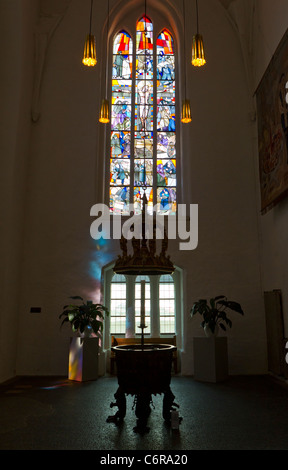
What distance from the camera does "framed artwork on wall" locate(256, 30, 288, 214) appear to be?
7.01m

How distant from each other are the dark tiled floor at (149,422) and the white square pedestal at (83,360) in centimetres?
35

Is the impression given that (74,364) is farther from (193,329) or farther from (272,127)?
(272,127)

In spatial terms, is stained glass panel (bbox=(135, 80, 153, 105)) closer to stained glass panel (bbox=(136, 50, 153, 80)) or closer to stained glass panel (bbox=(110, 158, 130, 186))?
stained glass panel (bbox=(136, 50, 153, 80))

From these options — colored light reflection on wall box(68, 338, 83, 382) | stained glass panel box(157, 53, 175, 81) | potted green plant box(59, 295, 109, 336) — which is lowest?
colored light reflection on wall box(68, 338, 83, 382)

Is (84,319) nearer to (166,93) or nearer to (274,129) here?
(274,129)

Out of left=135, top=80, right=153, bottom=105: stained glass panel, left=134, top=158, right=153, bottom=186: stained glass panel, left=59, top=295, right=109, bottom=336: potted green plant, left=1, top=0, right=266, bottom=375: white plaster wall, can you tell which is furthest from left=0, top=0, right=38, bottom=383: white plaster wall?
left=135, top=80, right=153, bottom=105: stained glass panel

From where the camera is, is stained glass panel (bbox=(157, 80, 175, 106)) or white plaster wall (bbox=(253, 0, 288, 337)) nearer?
white plaster wall (bbox=(253, 0, 288, 337))

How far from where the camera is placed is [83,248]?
354 inches

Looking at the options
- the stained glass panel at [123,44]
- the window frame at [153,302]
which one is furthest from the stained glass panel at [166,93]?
the window frame at [153,302]

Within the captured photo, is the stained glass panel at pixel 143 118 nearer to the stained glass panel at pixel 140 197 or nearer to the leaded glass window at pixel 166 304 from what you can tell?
the stained glass panel at pixel 140 197

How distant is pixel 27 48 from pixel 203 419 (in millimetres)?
8530

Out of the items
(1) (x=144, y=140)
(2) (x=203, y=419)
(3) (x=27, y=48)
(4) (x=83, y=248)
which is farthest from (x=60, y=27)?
(2) (x=203, y=419)

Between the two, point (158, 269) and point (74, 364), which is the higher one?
point (158, 269)

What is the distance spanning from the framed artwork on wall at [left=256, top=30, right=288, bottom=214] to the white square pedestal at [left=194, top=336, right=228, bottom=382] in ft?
9.47
